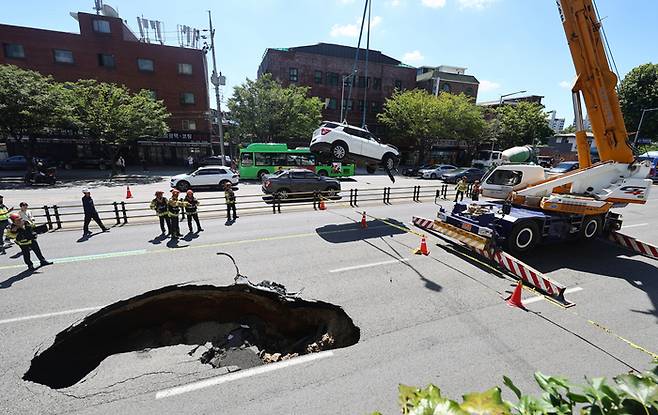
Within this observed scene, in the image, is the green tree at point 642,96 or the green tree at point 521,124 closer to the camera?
the green tree at point 642,96

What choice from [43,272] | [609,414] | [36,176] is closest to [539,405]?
[609,414]

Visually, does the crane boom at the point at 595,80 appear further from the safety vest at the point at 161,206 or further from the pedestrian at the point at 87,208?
the pedestrian at the point at 87,208

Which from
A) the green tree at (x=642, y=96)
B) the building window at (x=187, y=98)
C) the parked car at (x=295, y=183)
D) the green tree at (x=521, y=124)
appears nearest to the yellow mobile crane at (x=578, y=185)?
the parked car at (x=295, y=183)

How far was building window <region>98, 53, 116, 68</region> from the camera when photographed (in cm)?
3275

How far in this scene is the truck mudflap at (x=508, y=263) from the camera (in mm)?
6340

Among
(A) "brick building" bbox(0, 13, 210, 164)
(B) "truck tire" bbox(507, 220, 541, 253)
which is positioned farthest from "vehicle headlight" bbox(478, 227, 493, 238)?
(A) "brick building" bbox(0, 13, 210, 164)

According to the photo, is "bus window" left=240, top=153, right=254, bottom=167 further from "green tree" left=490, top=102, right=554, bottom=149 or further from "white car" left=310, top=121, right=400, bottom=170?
"green tree" left=490, top=102, right=554, bottom=149

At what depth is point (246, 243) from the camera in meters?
9.73

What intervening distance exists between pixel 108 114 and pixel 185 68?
13.9 metres

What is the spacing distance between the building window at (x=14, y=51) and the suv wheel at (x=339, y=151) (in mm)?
38731

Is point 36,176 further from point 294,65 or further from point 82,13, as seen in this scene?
point 294,65

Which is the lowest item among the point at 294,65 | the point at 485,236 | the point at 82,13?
the point at 485,236

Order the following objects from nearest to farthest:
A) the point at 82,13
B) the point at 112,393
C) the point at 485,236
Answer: the point at 112,393
the point at 485,236
the point at 82,13

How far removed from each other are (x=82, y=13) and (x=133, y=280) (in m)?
39.2
